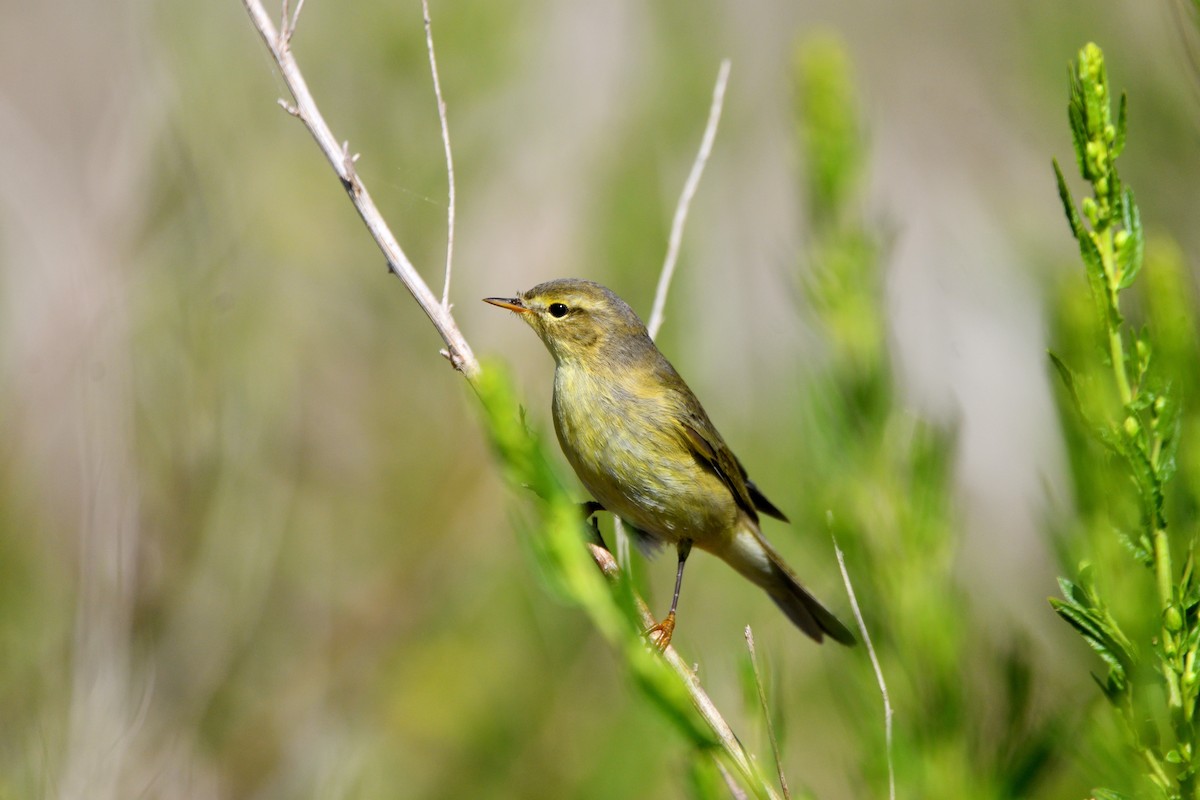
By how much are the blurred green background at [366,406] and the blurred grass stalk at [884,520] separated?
126 millimetres

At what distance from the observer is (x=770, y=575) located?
3791 millimetres

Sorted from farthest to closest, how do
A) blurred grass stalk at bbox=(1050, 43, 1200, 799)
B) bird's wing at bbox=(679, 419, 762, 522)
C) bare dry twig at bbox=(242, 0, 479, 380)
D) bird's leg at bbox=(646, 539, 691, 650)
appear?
bird's wing at bbox=(679, 419, 762, 522) < bird's leg at bbox=(646, 539, 691, 650) < bare dry twig at bbox=(242, 0, 479, 380) < blurred grass stalk at bbox=(1050, 43, 1200, 799)

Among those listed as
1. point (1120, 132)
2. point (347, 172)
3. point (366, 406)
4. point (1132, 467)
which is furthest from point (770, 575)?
point (1120, 132)

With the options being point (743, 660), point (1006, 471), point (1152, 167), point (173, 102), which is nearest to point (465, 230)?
point (173, 102)

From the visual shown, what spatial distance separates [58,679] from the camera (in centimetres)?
326

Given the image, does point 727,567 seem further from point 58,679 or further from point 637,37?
point 637,37

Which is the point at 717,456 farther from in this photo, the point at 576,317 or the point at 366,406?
the point at 366,406

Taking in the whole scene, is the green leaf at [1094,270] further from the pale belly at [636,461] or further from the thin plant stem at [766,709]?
the pale belly at [636,461]

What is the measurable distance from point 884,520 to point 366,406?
314cm

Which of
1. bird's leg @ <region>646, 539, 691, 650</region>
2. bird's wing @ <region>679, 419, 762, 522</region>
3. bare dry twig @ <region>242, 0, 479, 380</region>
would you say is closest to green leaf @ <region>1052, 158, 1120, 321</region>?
bare dry twig @ <region>242, 0, 479, 380</region>

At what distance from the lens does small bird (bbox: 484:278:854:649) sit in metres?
3.39

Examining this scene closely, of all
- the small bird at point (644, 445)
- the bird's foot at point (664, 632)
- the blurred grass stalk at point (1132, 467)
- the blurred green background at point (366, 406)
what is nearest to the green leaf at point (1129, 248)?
the blurred grass stalk at point (1132, 467)

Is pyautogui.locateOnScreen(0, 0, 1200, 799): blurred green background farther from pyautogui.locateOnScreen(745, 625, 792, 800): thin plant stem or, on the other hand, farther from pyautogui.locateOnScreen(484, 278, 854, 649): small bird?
pyautogui.locateOnScreen(745, 625, 792, 800): thin plant stem

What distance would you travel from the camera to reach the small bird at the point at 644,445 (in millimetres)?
3387
